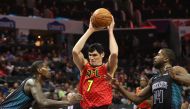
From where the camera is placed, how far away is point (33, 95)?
23.5 ft

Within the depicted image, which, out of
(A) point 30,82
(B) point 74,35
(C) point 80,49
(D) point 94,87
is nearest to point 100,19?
(C) point 80,49

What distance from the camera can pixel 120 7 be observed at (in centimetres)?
2738

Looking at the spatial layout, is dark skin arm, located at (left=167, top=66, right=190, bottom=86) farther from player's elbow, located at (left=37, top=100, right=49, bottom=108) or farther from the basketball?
player's elbow, located at (left=37, top=100, right=49, bottom=108)

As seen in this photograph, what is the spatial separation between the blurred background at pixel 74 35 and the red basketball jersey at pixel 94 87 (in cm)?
812

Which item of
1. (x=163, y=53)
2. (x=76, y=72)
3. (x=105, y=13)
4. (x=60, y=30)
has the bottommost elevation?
(x=76, y=72)

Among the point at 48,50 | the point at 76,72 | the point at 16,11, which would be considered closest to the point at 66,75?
the point at 76,72

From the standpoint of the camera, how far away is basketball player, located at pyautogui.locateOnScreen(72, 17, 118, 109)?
688 cm

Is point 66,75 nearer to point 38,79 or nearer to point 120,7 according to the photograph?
point 120,7

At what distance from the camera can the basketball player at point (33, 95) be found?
7.14 m

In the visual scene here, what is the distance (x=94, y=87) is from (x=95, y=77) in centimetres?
14

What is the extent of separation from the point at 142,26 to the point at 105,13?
1920 centimetres

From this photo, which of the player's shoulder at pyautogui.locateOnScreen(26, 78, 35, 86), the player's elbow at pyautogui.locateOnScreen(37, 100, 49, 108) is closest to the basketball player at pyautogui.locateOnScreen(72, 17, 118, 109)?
the player's elbow at pyautogui.locateOnScreen(37, 100, 49, 108)

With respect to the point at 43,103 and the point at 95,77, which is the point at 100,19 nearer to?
the point at 95,77

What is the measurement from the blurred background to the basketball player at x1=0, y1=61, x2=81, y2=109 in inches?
296
